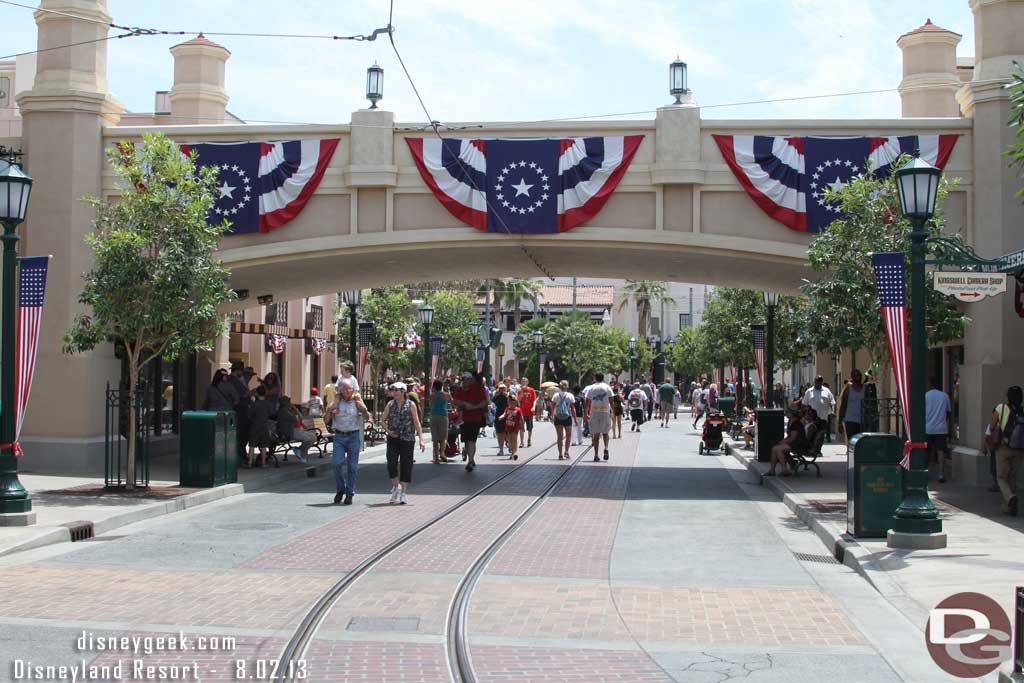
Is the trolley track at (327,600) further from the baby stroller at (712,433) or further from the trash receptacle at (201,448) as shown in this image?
the baby stroller at (712,433)

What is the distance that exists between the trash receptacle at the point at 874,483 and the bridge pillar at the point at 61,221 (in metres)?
13.7

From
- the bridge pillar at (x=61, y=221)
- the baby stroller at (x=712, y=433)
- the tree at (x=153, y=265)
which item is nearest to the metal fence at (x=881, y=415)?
the baby stroller at (x=712, y=433)

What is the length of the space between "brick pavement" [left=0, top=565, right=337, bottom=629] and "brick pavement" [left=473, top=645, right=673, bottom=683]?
1715mm

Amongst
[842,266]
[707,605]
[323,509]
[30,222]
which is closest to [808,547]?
[707,605]

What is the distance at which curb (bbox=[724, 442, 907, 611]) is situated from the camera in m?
9.80

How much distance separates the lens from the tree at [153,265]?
15688 mm

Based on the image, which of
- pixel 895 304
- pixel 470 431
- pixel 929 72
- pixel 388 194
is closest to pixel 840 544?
pixel 895 304

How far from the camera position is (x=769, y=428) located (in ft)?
73.4

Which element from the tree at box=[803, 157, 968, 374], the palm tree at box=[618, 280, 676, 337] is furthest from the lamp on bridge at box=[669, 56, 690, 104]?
the palm tree at box=[618, 280, 676, 337]

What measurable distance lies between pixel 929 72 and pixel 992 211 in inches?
192

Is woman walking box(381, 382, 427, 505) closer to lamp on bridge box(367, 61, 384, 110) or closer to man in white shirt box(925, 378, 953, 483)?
lamp on bridge box(367, 61, 384, 110)

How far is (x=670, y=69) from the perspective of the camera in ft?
65.7

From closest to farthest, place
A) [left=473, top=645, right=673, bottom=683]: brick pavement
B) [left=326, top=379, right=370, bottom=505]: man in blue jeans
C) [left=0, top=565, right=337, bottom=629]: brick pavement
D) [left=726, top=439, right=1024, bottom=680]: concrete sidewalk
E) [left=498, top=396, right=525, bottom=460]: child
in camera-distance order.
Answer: [left=473, top=645, right=673, bottom=683]: brick pavement, [left=0, top=565, right=337, bottom=629]: brick pavement, [left=726, top=439, right=1024, bottom=680]: concrete sidewalk, [left=326, top=379, right=370, bottom=505]: man in blue jeans, [left=498, top=396, right=525, bottom=460]: child

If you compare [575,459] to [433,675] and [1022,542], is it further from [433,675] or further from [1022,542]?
[433,675]
